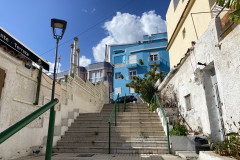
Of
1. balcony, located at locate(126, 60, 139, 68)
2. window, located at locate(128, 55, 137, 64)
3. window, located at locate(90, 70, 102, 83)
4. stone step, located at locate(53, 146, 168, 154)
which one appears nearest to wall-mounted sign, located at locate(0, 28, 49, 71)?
stone step, located at locate(53, 146, 168, 154)

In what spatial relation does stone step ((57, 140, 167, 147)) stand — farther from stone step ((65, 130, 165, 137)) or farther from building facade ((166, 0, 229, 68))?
building facade ((166, 0, 229, 68))

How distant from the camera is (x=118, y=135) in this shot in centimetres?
706

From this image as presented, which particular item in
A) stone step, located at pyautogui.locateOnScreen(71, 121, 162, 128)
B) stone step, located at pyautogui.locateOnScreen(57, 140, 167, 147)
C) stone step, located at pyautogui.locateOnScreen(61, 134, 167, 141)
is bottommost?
stone step, located at pyautogui.locateOnScreen(57, 140, 167, 147)

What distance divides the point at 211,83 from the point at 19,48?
5903 mm

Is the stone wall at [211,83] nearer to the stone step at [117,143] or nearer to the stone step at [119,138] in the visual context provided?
the stone step at [119,138]

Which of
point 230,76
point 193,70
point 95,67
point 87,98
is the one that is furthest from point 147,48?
point 230,76

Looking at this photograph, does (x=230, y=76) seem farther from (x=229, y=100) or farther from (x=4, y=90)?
(x=4, y=90)

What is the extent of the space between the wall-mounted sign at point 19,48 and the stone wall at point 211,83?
5.31 meters

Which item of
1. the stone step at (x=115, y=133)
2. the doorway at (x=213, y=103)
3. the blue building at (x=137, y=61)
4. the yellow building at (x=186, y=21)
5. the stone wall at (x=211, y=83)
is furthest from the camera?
the blue building at (x=137, y=61)

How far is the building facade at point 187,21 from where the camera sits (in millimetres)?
7816

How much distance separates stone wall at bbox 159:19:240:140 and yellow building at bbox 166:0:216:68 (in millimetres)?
2404

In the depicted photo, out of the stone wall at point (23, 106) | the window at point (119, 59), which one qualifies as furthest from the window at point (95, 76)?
the stone wall at point (23, 106)

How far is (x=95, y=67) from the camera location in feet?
115

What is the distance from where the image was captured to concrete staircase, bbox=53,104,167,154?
6.20 m
